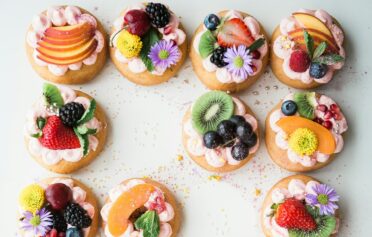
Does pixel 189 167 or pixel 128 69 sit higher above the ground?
pixel 128 69

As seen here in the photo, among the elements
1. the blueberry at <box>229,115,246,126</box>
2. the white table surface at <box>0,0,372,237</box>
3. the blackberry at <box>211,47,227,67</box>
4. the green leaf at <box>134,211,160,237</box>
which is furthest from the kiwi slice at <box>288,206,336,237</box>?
the blackberry at <box>211,47,227,67</box>

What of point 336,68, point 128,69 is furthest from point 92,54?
point 336,68

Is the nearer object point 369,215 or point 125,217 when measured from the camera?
point 125,217

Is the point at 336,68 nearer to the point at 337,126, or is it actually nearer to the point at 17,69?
the point at 337,126

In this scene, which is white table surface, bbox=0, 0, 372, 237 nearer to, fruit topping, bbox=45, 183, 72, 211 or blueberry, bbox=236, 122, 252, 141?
fruit topping, bbox=45, 183, 72, 211

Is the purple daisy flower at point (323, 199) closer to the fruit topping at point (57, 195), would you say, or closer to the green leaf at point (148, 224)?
the green leaf at point (148, 224)

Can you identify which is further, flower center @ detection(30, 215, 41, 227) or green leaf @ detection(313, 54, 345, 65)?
green leaf @ detection(313, 54, 345, 65)

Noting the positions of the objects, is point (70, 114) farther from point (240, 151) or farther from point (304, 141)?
point (304, 141)
